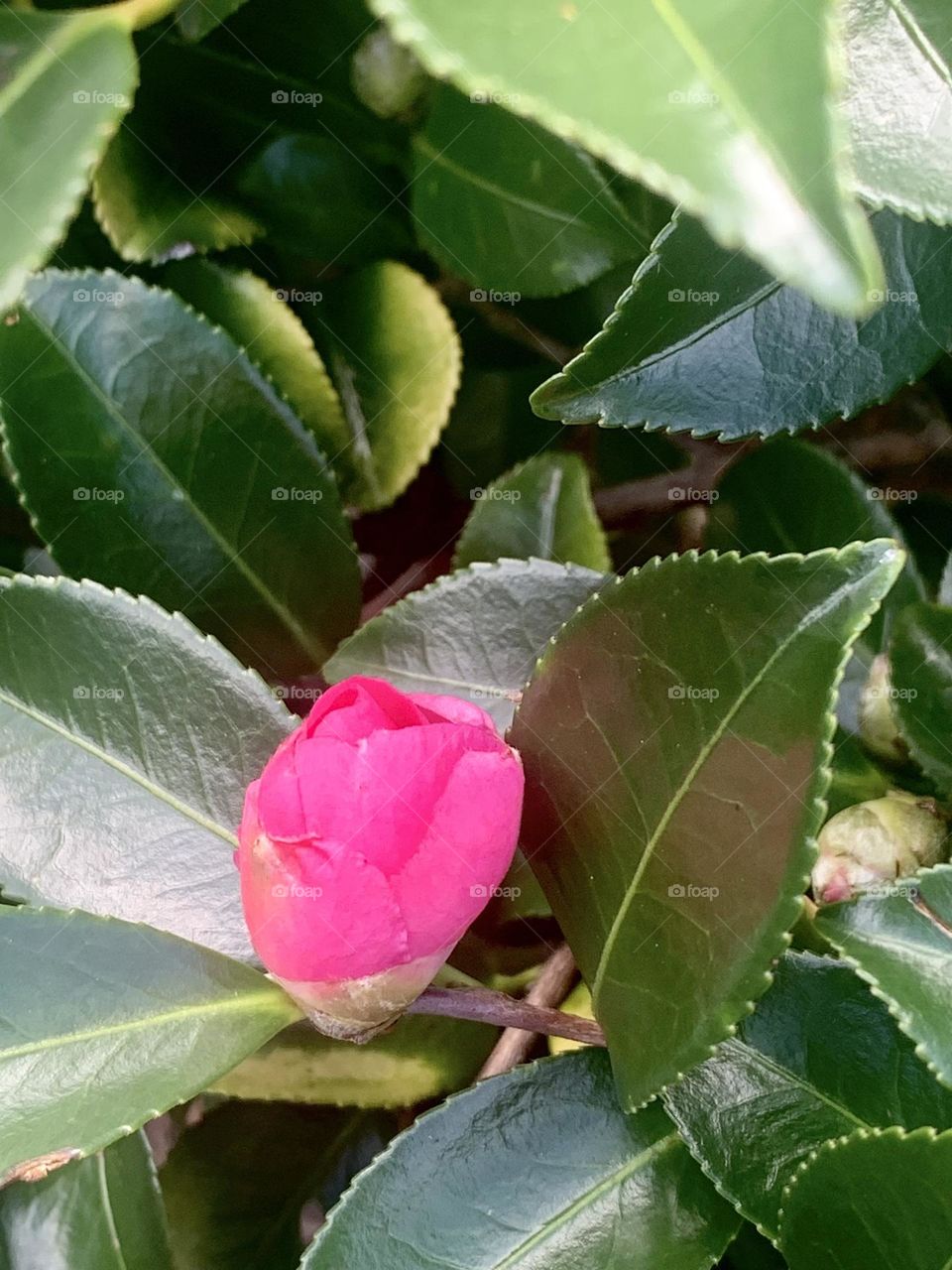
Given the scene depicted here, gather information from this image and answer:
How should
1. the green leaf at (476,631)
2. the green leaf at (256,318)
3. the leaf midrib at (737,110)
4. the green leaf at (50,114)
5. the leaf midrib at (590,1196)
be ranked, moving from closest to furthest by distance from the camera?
the leaf midrib at (737,110) < the green leaf at (50,114) < the leaf midrib at (590,1196) < the green leaf at (476,631) < the green leaf at (256,318)

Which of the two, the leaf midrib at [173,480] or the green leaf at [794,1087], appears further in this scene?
the leaf midrib at [173,480]

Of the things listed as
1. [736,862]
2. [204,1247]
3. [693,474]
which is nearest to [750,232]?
[736,862]

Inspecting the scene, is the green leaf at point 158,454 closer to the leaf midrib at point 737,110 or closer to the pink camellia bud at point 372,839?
the pink camellia bud at point 372,839

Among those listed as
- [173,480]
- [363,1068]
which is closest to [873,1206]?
[363,1068]

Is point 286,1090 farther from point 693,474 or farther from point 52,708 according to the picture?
point 693,474

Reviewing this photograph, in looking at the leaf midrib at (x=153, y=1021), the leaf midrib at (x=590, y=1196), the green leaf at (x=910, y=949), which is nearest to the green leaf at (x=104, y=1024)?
the leaf midrib at (x=153, y=1021)

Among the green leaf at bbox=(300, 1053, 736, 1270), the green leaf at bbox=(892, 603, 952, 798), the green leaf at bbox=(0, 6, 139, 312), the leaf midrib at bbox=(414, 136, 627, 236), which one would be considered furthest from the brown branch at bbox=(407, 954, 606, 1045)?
the leaf midrib at bbox=(414, 136, 627, 236)
